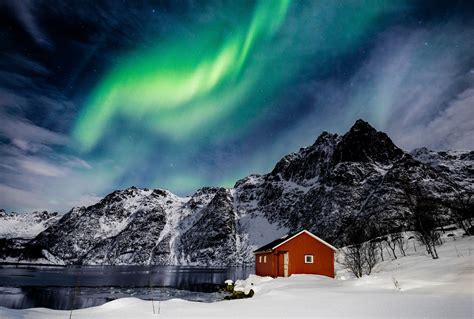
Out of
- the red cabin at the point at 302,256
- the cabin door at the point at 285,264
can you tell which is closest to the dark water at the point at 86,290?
the cabin door at the point at 285,264

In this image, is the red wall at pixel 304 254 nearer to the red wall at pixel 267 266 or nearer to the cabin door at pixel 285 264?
the cabin door at pixel 285 264

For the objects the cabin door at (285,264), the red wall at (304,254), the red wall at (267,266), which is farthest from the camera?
the red wall at (267,266)

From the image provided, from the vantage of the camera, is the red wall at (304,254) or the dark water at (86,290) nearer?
the dark water at (86,290)

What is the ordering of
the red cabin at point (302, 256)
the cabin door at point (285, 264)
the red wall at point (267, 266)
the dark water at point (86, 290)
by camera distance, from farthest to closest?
the red wall at point (267, 266), the red cabin at point (302, 256), the cabin door at point (285, 264), the dark water at point (86, 290)

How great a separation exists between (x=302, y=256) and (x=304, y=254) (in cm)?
38

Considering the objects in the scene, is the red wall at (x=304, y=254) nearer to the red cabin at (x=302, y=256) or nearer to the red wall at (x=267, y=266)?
the red cabin at (x=302, y=256)

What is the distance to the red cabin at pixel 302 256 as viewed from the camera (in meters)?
37.0

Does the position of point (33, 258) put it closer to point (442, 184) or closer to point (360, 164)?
point (360, 164)

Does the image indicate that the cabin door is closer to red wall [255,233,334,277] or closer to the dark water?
red wall [255,233,334,277]

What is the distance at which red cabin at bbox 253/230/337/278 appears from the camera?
37.0 m

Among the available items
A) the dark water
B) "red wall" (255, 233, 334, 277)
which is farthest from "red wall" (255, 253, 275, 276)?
the dark water

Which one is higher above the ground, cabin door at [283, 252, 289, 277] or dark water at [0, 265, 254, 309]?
cabin door at [283, 252, 289, 277]

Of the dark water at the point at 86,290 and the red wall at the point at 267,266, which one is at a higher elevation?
the red wall at the point at 267,266

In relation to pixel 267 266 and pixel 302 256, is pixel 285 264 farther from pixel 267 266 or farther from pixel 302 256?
pixel 267 266
